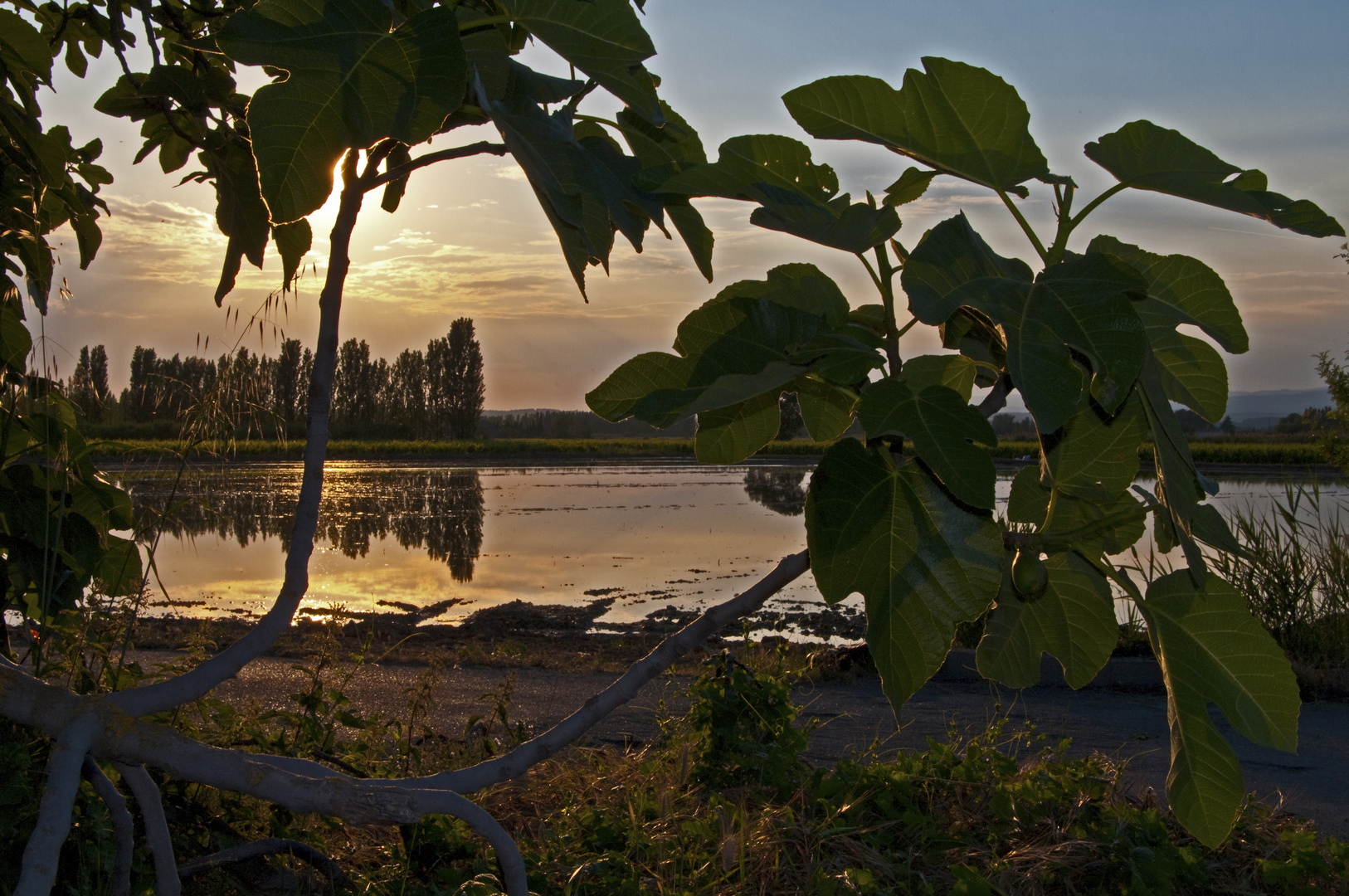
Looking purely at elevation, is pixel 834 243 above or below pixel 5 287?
below

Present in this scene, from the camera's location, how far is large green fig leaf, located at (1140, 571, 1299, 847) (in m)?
0.75

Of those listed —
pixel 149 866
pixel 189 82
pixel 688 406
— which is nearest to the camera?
pixel 688 406

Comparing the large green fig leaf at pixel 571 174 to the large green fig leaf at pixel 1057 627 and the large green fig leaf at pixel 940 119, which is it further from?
the large green fig leaf at pixel 1057 627

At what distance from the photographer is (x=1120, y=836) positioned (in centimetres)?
229

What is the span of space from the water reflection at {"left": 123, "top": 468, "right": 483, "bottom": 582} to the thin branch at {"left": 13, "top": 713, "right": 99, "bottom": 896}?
6.40 meters

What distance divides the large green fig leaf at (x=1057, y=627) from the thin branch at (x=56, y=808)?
1044mm

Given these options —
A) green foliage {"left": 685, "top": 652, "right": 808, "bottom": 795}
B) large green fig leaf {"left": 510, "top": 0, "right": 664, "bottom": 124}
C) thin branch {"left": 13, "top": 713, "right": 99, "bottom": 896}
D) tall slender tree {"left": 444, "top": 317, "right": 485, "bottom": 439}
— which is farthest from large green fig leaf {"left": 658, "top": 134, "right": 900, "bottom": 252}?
tall slender tree {"left": 444, "top": 317, "right": 485, "bottom": 439}

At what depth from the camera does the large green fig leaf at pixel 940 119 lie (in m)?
0.69

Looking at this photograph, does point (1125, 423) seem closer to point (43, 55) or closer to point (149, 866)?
point (43, 55)

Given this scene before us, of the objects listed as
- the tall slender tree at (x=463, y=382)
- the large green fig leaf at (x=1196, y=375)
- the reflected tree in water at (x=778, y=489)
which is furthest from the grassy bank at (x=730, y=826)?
the tall slender tree at (x=463, y=382)

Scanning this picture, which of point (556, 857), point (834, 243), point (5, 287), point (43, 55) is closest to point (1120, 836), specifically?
point (556, 857)

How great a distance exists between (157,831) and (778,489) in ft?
65.5

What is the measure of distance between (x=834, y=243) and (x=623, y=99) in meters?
0.25

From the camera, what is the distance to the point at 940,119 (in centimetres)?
71
